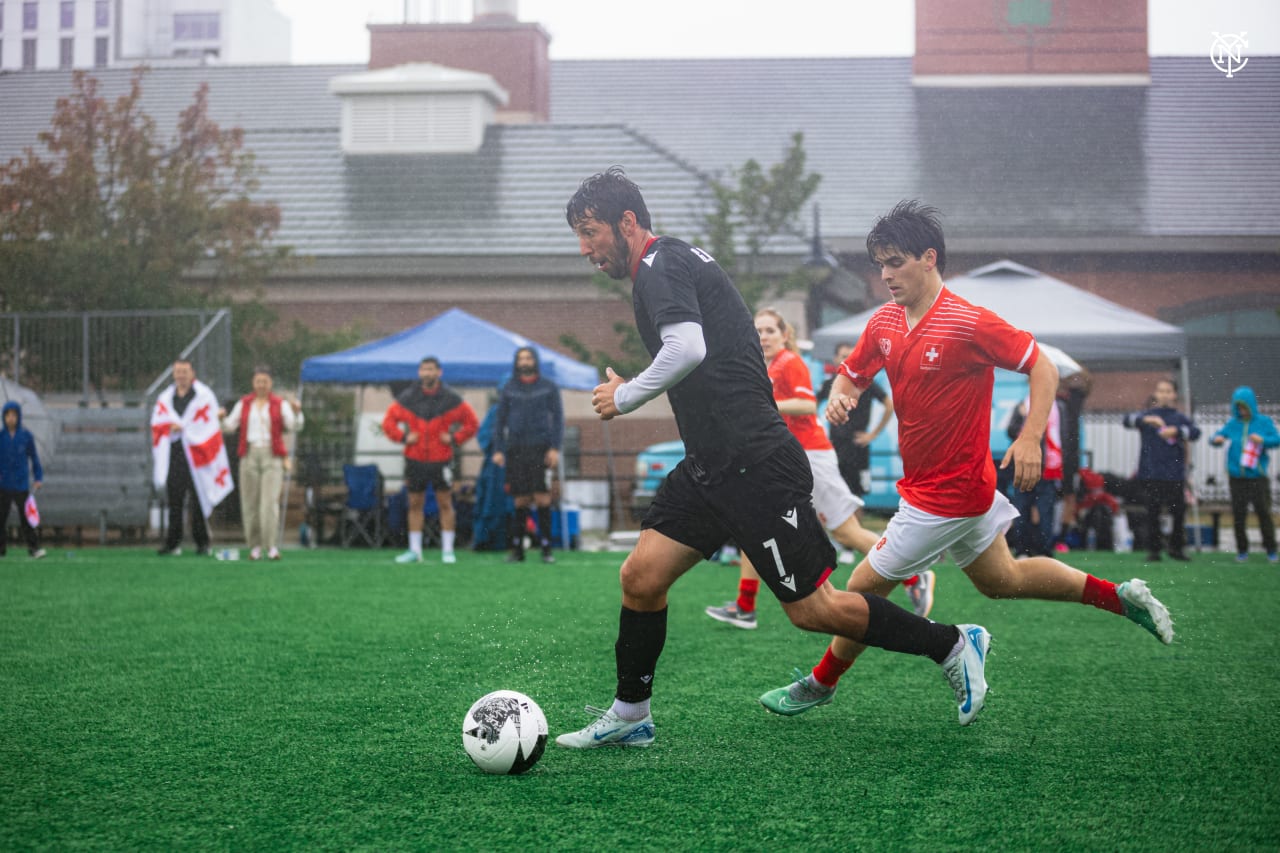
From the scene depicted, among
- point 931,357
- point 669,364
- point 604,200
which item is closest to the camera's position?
point 669,364

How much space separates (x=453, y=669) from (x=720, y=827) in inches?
123

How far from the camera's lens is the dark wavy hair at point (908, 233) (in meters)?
5.27

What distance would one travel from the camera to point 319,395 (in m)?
21.0

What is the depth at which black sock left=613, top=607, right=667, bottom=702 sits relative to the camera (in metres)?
4.87

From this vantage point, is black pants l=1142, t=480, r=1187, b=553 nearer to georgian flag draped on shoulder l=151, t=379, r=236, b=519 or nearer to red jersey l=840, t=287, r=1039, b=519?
red jersey l=840, t=287, r=1039, b=519

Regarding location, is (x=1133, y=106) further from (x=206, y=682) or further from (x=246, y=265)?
(x=206, y=682)

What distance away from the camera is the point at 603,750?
4.91 m

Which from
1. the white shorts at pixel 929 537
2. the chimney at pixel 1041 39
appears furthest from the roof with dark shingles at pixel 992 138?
the white shorts at pixel 929 537

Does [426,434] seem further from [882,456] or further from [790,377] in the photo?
[882,456]

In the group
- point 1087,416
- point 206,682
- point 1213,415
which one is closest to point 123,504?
point 206,682

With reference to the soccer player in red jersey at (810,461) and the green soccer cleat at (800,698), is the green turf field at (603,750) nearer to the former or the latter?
the green soccer cleat at (800,698)

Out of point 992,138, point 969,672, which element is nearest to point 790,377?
point 969,672

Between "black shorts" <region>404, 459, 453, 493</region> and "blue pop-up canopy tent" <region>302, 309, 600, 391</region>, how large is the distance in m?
2.09

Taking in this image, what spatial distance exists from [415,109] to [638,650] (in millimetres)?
23417
